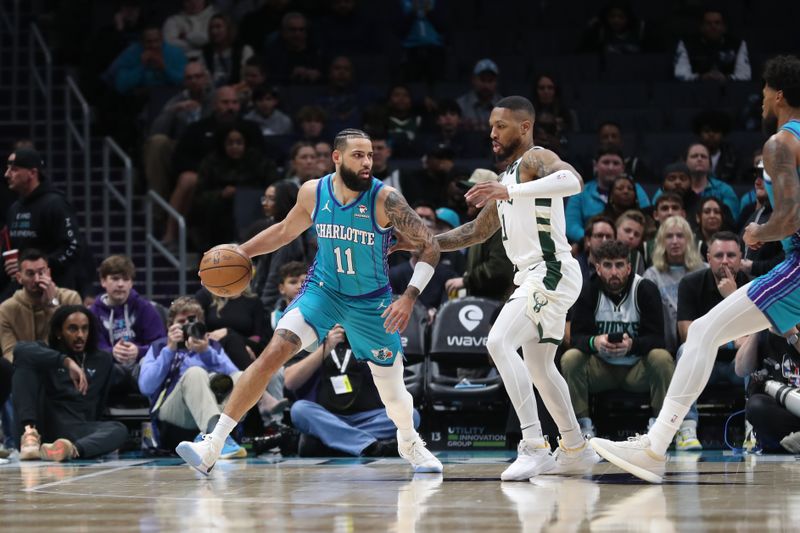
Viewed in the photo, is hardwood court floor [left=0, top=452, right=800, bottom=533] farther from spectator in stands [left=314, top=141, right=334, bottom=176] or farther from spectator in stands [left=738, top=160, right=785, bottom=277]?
spectator in stands [left=314, top=141, right=334, bottom=176]

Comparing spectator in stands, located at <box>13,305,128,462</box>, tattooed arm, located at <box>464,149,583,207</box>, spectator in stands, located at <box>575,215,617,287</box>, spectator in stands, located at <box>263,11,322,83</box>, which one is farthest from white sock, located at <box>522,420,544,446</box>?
spectator in stands, located at <box>263,11,322,83</box>

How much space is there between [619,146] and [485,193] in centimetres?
616

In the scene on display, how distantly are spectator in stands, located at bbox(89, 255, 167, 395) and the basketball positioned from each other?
3195 mm

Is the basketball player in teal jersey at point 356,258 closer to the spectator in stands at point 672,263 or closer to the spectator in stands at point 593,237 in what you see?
the spectator in stands at point 593,237

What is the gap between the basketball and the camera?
8.02 m

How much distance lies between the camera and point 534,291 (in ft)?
24.9

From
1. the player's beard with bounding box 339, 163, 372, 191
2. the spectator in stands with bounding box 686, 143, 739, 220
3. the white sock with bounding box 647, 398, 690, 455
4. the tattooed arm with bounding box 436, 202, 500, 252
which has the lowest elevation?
the white sock with bounding box 647, 398, 690, 455

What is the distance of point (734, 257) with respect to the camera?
10.1 meters

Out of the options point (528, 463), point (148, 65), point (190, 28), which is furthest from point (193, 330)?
point (190, 28)

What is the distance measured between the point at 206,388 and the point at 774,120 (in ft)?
16.5

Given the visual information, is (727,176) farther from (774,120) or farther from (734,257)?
(774,120)

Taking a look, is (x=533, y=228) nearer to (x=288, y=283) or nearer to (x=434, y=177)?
(x=288, y=283)

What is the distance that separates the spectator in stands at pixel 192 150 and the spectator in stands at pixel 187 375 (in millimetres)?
3453

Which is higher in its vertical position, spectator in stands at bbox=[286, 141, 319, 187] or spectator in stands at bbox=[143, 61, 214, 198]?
spectator in stands at bbox=[143, 61, 214, 198]
